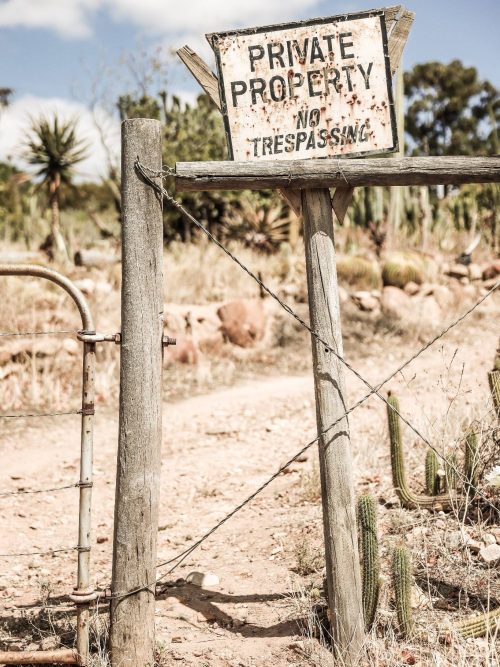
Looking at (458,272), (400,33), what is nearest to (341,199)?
(400,33)

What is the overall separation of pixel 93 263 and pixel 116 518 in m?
7.76

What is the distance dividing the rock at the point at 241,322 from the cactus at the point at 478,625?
657 cm

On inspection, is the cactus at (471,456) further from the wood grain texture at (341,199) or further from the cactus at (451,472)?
the wood grain texture at (341,199)

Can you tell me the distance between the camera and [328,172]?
2928 millimetres

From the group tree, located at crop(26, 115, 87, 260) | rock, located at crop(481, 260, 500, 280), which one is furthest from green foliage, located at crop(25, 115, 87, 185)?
rock, located at crop(481, 260, 500, 280)

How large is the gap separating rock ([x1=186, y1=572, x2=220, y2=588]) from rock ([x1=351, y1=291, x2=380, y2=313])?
23.7 feet

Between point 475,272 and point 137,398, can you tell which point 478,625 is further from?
point 475,272

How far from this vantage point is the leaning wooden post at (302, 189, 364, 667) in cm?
296

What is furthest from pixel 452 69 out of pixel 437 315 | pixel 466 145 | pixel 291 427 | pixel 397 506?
pixel 397 506

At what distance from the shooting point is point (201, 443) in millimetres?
6625

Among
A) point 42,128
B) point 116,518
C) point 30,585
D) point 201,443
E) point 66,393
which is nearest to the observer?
point 116,518

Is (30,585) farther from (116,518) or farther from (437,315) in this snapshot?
(437,315)

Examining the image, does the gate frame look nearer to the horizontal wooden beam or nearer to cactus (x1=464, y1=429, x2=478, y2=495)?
the horizontal wooden beam

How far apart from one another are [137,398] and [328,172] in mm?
1180
